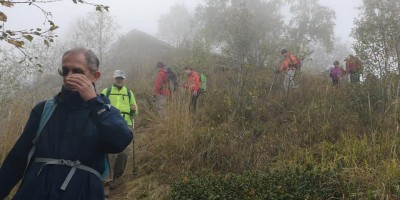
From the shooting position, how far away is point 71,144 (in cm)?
186

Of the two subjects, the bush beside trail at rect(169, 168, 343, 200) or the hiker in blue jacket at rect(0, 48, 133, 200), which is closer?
the hiker in blue jacket at rect(0, 48, 133, 200)

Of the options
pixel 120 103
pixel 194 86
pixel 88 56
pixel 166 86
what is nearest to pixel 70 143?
pixel 88 56

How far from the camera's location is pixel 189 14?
5688 centimetres

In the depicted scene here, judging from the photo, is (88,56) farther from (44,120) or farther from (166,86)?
(166,86)

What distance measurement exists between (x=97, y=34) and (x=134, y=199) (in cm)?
1942

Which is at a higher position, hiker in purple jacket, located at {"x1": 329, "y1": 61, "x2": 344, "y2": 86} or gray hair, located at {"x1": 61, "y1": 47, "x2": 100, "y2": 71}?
hiker in purple jacket, located at {"x1": 329, "y1": 61, "x2": 344, "y2": 86}

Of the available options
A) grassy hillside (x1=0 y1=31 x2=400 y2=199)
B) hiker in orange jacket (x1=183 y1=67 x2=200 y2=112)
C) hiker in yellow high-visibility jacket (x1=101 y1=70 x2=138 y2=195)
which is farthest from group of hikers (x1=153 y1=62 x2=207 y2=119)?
hiker in yellow high-visibility jacket (x1=101 y1=70 x2=138 y2=195)

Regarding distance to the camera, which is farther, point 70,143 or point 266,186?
point 266,186

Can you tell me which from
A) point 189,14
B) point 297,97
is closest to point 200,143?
point 297,97

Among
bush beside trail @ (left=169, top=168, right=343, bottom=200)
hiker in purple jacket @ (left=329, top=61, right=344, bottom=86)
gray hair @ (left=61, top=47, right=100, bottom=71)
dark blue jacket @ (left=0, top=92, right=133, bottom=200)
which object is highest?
hiker in purple jacket @ (left=329, top=61, right=344, bottom=86)

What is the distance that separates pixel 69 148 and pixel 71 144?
0.08 feet

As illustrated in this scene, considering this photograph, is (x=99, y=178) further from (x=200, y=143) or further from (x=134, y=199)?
(x=200, y=143)

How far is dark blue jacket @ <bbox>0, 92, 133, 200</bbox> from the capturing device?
180cm

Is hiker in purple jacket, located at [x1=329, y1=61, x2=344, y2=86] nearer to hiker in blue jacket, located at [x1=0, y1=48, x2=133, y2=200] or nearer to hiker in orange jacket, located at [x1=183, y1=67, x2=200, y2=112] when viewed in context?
hiker in orange jacket, located at [x1=183, y1=67, x2=200, y2=112]
